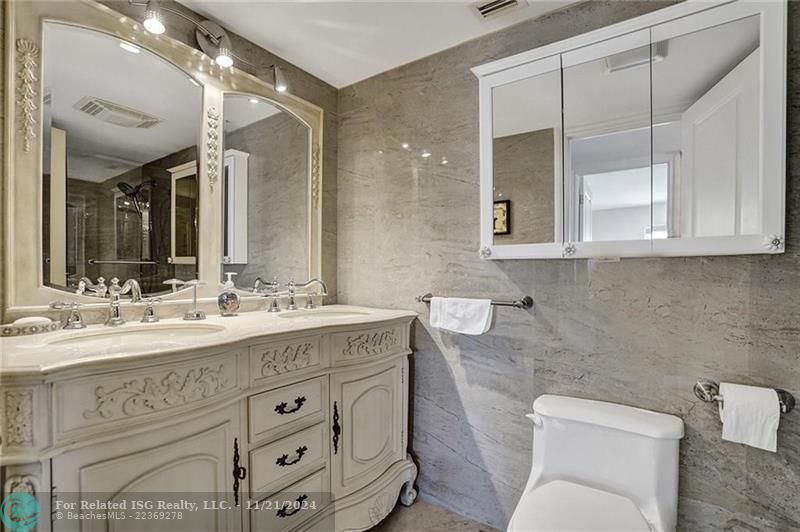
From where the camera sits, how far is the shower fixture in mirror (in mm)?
1211

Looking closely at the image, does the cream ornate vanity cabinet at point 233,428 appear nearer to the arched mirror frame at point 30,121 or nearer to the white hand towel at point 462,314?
the white hand towel at point 462,314

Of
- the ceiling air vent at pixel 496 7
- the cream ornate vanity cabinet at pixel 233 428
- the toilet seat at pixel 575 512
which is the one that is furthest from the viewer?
the ceiling air vent at pixel 496 7

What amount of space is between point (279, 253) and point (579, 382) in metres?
1.52

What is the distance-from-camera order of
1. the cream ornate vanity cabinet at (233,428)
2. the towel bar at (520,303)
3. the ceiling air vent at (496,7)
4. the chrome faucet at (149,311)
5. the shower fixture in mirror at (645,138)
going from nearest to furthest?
1. the cream ornate vanity cabinet at (233,428)
2. the shower fixture in mirror at (645,138)
3. the chrome faucet at (149,311)
4. the ceiling air vent at (496,7)
5. the towel bar at (520,303)

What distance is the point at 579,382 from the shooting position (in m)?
1.54

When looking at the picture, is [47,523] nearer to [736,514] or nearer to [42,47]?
[42,47]

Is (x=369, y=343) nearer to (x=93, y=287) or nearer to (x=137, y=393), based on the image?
(x=137, y=393)

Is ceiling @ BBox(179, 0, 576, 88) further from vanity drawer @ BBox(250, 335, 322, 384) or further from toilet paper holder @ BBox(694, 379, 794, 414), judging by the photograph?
toilet paper holder @ BBox(694, 379, 794, 414)

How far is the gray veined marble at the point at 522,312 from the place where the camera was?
125 centimetres

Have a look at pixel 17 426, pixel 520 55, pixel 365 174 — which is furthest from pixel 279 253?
pixel 520 55

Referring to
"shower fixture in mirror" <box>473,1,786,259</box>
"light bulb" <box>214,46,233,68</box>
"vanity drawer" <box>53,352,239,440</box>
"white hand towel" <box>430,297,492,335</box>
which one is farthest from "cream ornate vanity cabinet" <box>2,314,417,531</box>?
"light bulb" <box>214,46,233,68</box>

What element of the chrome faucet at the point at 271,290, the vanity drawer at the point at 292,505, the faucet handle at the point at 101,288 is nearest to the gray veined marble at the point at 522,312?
the chrome faucet at the point at 271,290

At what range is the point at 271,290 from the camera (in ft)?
6.43

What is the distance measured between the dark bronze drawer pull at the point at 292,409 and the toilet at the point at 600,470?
2.54ft
